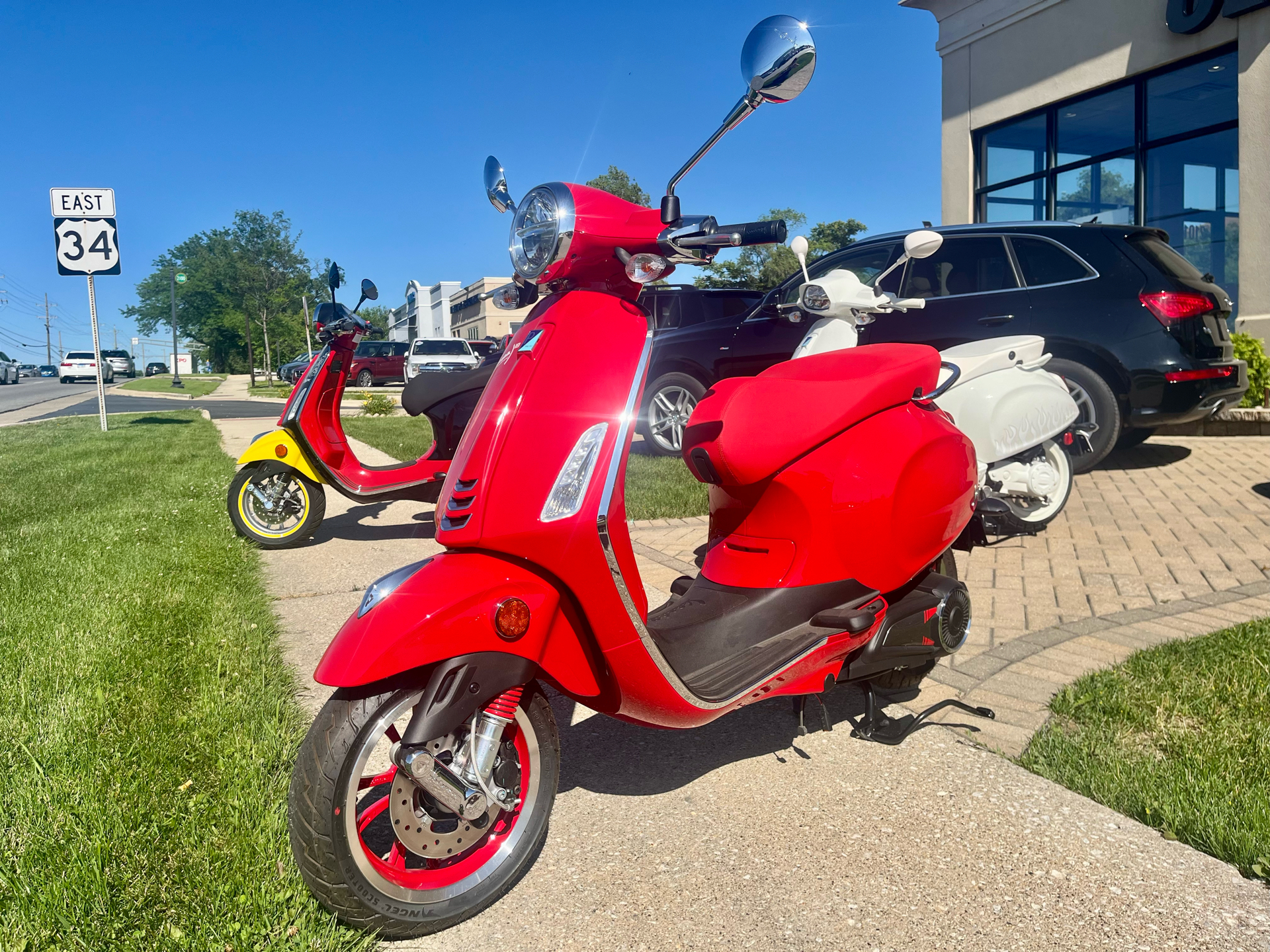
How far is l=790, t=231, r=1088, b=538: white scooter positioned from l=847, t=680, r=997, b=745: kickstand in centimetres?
126

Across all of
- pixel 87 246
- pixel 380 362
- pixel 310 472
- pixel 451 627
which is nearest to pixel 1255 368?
pixel 310 472

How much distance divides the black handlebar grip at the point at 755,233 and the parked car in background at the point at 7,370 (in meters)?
56.3

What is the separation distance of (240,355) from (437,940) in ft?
244

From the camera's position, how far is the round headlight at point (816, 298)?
3594mm

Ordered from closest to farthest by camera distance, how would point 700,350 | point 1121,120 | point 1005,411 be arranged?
1. point 1005,411
2. point 700,350
3. point 1121,120

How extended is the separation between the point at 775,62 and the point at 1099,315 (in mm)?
4942

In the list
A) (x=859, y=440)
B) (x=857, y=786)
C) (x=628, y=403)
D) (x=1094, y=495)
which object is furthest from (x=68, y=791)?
(x=1094, y=495)

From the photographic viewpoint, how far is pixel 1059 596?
4.29m

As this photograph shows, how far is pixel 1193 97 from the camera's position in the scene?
35.5 ft

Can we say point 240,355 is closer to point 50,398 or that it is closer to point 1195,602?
point 50,398

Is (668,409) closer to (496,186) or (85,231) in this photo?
(496,186)

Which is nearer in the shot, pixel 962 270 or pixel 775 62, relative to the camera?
pixel 775 62

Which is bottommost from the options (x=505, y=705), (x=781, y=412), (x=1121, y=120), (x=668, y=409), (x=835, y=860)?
(x=835, y=860)

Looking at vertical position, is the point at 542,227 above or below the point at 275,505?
above
